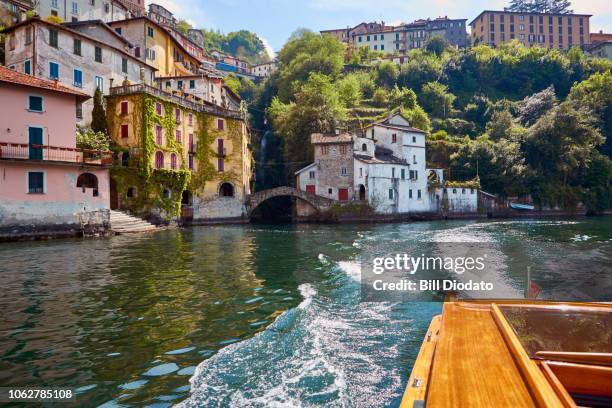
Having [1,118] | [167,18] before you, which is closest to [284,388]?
[1,118]

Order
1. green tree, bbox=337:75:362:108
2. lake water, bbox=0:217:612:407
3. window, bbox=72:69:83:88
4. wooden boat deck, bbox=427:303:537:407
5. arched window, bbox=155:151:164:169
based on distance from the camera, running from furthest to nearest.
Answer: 1. green tree, bbox=337:75:362:108
2. arched window, bbox=155:151:164:169
3. window, bbox=72:69:83:88
4. lake water, bbox=0:217:612:407
5. wooden boat deck, bbox=427:303:537:407

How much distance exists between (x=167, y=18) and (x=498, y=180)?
287 feet

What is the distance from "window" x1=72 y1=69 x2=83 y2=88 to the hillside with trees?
25.6m

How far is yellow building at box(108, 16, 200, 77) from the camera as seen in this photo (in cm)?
5059

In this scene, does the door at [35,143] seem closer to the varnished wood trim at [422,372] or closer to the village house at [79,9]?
the varnished wood trim at [422,372]

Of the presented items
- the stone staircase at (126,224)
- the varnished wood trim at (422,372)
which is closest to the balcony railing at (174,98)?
the stone staircase at (126,224)

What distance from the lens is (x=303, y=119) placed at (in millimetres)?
54500

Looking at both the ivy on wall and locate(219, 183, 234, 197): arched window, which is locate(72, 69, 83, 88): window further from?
locate(219, 183, 234, 197): arched window

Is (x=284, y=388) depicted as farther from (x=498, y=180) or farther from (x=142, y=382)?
(x=498, y=180)

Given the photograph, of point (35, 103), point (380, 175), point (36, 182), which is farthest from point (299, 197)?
point (35, 103)

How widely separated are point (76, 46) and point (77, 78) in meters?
2.95

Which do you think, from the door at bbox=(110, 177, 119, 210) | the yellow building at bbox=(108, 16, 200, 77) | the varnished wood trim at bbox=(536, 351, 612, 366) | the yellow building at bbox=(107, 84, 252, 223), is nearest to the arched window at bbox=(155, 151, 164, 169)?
the yellow building at bbox=(107, 84, 252, 223)

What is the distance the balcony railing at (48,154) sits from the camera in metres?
26.5

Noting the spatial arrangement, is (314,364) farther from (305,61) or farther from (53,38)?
(305,61)
